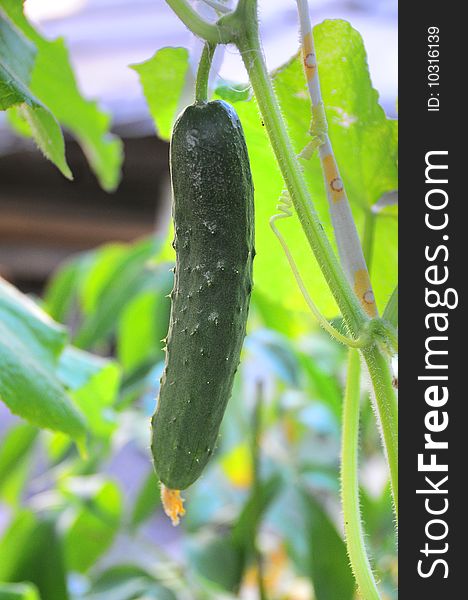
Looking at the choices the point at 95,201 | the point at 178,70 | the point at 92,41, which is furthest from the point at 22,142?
the point at 178,70

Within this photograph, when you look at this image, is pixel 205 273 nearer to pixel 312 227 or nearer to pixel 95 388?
pixel 312 227

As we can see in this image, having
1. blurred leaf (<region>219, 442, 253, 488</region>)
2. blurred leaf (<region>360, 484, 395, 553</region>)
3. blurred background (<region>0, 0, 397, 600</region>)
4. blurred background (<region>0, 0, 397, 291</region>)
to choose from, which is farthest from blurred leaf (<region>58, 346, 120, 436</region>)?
blurred background (<region>0, 0, 397, 291</region>)

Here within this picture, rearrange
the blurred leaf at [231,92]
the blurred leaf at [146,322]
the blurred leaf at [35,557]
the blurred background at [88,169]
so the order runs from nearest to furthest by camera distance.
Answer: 1. the blurred leaf at [231,92]
2. the blurred leaf at [35,557]
3. the blurred leaf at [146,322]
4. the blurred background at [88,169]

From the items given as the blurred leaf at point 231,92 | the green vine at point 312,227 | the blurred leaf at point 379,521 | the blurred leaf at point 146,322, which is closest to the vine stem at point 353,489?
the green vine at point 312,227

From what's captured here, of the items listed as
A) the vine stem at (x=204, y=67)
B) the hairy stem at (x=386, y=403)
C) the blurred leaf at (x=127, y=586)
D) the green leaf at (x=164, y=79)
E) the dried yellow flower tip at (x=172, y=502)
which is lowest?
the blurred leaf at (x=127, y=586)

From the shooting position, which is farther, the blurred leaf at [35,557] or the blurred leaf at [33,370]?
the blurred leaf at [35,557]

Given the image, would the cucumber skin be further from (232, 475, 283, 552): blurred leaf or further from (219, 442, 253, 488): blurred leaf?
(219, 442, 253, 488): blurred leaf

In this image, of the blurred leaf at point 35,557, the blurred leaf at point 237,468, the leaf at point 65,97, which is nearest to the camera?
the leaf at point 65,97

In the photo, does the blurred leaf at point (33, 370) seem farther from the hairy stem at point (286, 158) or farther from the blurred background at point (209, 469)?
the hairy stem at point (286, 158)

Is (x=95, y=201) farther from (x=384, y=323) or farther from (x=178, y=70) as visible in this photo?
(x=384, y=323)
